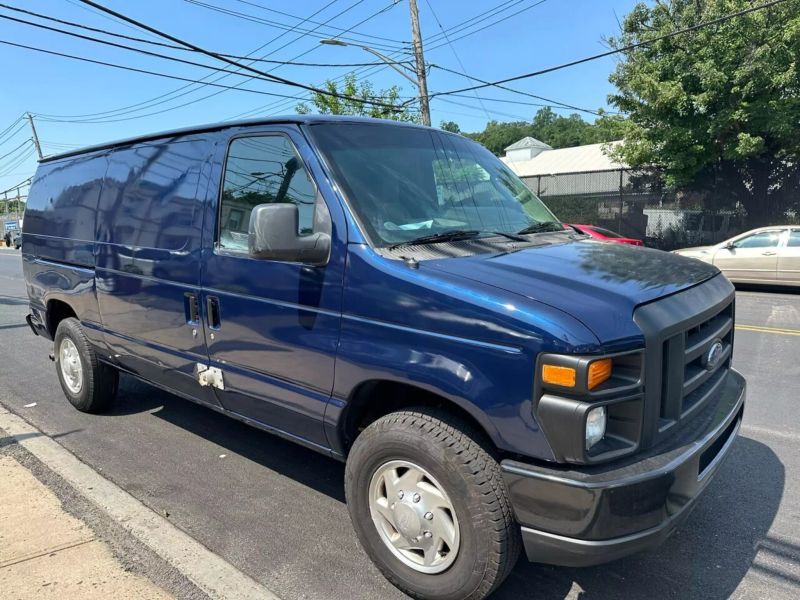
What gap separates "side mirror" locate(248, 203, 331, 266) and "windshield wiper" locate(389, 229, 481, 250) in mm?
361

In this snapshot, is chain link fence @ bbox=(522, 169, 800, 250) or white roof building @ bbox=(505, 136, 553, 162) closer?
chain link fence @ bbox=(522, 169, 800, 250)

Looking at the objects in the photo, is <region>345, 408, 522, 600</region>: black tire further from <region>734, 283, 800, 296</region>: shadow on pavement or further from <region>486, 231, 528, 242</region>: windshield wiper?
<region>734, 283, 800, 296</region>: shadow on pavement

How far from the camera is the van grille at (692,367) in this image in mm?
2379

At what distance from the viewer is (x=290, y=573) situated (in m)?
2.94

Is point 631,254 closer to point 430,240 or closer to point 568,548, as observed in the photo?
point 430,240

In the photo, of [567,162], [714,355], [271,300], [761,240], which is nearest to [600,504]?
[714,355]

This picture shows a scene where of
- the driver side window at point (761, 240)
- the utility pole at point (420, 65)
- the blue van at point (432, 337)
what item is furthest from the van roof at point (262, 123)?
the utility pole at point (420, 65)

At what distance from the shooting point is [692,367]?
266cm

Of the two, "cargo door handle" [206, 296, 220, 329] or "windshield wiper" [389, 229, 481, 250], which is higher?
"windshield wiper" [389, 229, 481, 250]

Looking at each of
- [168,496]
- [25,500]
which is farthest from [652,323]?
[25,500]

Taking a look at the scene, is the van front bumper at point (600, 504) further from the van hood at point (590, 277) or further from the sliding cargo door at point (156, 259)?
the sliding cargo door at point (156, 259)

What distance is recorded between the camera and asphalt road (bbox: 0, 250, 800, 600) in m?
2.84

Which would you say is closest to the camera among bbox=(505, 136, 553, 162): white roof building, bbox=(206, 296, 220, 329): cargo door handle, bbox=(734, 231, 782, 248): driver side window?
bbox=(206, 296, 220, 329): cargo door handle

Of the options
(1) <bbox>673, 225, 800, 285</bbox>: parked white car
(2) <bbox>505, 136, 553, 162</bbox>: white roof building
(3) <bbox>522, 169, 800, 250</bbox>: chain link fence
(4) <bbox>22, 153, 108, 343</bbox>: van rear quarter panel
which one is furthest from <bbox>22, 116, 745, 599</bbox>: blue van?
(2) <bbox>505, 136, 553, 162</bbox>: white roof building
